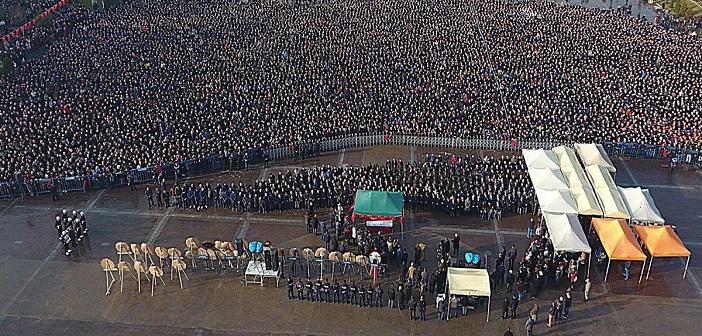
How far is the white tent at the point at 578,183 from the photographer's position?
2467 centimetres

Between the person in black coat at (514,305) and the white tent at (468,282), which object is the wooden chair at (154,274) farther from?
the person in black coat at (514,305)

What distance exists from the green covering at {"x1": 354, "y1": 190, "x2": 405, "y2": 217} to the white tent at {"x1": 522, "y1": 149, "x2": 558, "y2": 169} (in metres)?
6.12

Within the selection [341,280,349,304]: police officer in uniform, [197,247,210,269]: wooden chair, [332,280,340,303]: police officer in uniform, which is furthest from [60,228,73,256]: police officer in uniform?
[341,280,349,304]: police officer in uniform

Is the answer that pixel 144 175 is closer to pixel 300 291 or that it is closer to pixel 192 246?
pixel 192 246

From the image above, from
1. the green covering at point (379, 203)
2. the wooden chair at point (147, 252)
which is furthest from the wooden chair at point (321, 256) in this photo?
the wooden chair at point (147, 252)

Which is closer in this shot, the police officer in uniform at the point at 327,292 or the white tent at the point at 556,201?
the police officer in uniform at the point at 327,292

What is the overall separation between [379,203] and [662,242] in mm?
10428

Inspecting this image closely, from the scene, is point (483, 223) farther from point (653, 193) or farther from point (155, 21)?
point (155, 21)

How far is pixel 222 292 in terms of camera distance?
22188mm

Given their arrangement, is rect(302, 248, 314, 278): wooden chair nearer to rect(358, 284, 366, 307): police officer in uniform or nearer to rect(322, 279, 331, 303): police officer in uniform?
rect(322, 279, 331, 303): police officer in uniform

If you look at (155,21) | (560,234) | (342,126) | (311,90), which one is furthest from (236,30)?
(560,234)

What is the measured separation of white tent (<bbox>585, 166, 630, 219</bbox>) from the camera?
80.0 ft

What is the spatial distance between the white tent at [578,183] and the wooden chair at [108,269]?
17245 millimetres

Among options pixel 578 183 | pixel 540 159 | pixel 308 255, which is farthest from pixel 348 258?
pixel 540 159
